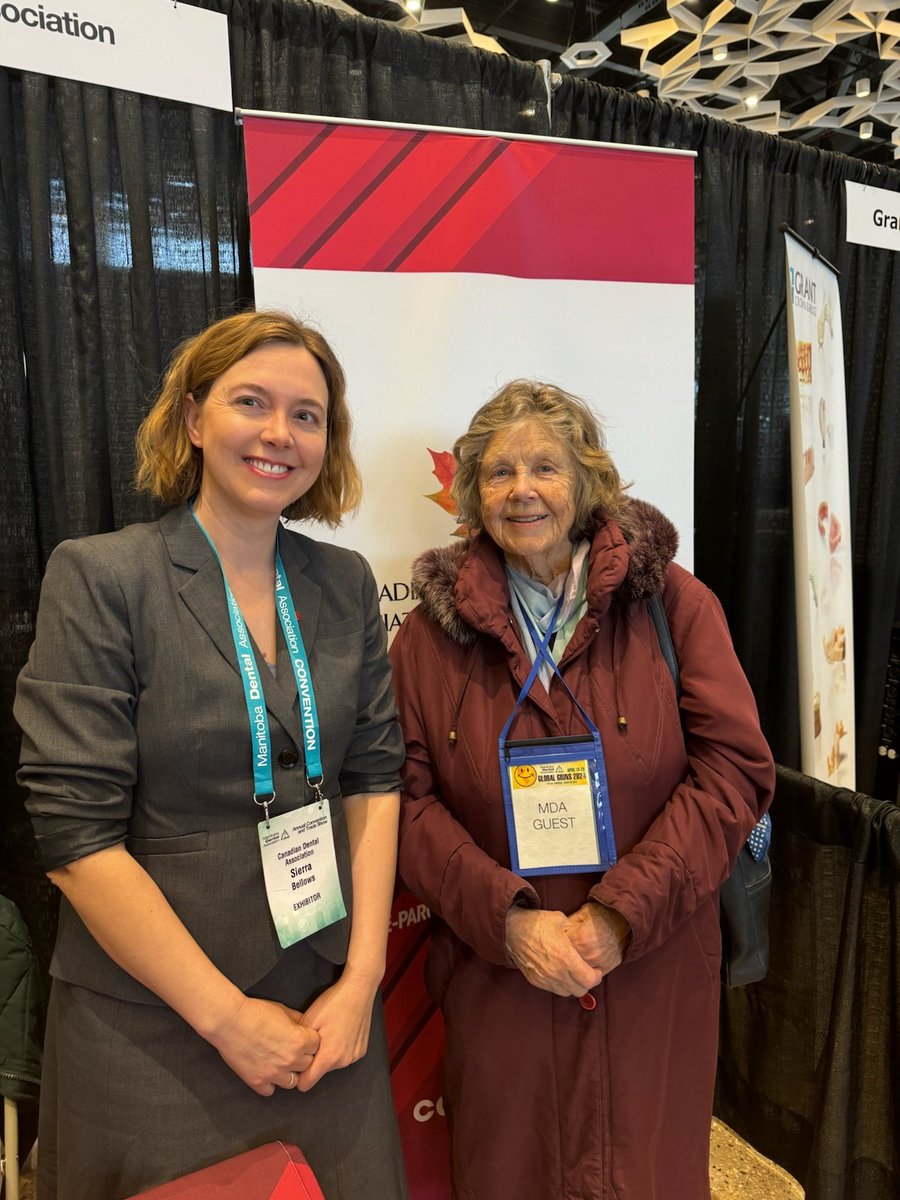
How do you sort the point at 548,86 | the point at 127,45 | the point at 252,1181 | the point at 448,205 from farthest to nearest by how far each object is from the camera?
the point at 548,86 → the point at 448,205 → the point at 127,45 → the point at 252,1181

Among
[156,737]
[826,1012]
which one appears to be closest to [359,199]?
[156,737]

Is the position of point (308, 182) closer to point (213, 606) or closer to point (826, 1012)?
point (213, 606)

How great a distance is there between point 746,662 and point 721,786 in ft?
5.25

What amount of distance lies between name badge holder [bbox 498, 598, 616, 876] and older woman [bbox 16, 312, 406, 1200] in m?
0.31

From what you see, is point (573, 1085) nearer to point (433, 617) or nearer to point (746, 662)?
point (433, 617)

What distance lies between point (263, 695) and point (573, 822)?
619 millimetres

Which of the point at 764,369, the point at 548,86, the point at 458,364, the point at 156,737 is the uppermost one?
the point at 548,86

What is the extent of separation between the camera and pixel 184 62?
1695 millimetres

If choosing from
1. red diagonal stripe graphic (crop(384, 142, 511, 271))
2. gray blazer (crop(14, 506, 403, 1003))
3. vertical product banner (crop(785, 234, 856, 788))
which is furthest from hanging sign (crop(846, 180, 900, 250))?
gray blazer (crop(14, 506, 403, 1003))

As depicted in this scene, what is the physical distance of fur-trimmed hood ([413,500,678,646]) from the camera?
4.58ft

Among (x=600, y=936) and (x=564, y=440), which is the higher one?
(x=564, y=440)

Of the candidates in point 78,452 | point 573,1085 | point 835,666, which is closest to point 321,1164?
point 573,1085

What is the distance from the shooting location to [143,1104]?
3.56 ft

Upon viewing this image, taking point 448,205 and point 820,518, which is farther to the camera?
point 820,518
